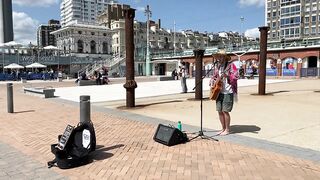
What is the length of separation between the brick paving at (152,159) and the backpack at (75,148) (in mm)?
110

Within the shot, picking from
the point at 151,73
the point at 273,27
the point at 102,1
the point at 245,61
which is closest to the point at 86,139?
the point at 245,61

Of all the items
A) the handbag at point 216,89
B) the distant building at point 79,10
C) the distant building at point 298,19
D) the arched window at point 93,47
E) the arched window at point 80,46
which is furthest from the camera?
the distant building at point 79,10

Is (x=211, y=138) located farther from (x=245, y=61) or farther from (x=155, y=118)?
(x=245, y=61)

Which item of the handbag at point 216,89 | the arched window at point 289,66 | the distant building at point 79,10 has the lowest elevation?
the handbag at point 216,89

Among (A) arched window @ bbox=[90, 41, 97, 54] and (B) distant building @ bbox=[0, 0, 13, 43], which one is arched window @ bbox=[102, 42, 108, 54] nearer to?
(A) arched window @ bbox=[90, 41, 97, 54]

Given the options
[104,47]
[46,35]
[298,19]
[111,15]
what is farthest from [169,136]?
[46,35]

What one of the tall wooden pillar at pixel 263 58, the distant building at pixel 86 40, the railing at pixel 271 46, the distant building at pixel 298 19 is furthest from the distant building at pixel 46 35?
the tall wooden pillar at pixel 263 58

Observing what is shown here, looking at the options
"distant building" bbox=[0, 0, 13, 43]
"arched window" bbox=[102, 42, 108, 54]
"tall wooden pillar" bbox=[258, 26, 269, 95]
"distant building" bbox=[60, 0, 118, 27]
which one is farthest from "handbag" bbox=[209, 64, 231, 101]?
"distant building" bbox=[60, 0, 118, 27]

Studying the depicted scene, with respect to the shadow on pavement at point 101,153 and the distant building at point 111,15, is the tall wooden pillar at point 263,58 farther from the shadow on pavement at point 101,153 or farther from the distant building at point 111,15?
the distant building at point 111,15

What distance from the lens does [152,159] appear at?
5.43 m

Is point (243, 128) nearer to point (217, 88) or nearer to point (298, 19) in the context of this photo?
point (217, 88)

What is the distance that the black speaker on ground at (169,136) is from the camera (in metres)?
6.23

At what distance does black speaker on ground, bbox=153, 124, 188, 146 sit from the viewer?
6.23 m

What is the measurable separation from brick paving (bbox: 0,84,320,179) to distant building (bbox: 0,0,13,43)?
77254 mm
